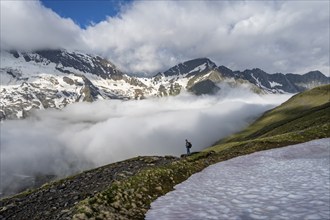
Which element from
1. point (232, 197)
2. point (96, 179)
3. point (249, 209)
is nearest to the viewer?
point (249, 209)

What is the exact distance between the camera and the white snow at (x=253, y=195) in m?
18.7

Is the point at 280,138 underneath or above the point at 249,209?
above

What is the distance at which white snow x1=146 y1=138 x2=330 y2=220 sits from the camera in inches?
735

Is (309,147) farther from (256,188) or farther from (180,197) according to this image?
(180,197)

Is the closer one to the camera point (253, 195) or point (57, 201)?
point (253, 195)

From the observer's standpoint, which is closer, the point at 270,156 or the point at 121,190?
the point at 121,190

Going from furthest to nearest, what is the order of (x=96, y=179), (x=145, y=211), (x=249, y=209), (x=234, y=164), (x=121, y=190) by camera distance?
1. (x=234, y=164)
2. (x=96, y=179)
3. (x=121, y=190)
4. (x=145, y=211)
5. (x=249, y=209)

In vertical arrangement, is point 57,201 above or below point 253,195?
above

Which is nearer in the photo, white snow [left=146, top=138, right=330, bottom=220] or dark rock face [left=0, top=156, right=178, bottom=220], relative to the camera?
white snow [left=146, top=138, right=330, bottom=220]

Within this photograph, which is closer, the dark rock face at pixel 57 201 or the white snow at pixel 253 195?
the white snow at pixel 253 195

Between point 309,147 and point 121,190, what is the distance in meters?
35.5

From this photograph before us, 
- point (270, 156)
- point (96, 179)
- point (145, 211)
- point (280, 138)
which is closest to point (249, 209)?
point (145, 211)

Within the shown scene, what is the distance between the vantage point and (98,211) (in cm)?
1997

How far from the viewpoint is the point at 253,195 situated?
75.9 ft
